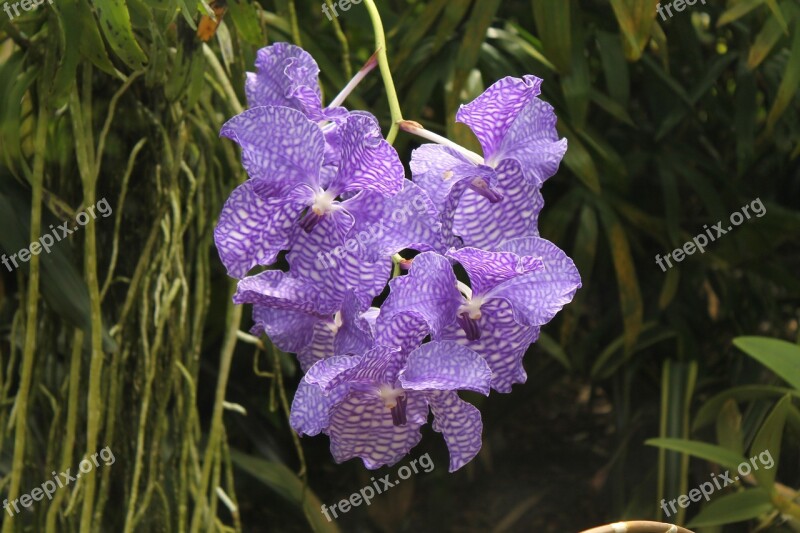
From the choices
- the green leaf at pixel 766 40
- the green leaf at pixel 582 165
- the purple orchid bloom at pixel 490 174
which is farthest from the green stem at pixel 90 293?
the green leaf at pixel 766 40

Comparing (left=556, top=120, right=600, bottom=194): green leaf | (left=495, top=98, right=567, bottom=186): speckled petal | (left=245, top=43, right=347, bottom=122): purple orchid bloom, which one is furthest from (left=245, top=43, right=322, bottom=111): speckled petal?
(left=556, top=120, right=600, bottom=194): green leaf

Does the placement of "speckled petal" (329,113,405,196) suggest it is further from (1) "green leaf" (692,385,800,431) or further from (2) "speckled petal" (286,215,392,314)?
(1) "green leaf" (692,385,800,431)

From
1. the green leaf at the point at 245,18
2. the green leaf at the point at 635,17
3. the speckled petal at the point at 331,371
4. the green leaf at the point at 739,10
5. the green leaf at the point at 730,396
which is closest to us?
the speckled petal at the point at 331,371

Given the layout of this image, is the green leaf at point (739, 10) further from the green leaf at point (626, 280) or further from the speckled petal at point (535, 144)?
the speckled petal at point (535, 144)

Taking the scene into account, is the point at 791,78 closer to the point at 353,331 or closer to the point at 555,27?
the point at 555,27

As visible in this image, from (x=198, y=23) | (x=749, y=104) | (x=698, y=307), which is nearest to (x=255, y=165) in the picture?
(x=198, y=23)

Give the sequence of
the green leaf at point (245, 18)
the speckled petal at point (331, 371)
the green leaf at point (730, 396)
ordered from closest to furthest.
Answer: the speckled petal at point (331, 371) → the green leaf at point (245, 18) → the green leaf at point (730, 396)

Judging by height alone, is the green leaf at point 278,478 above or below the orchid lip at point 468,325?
below
